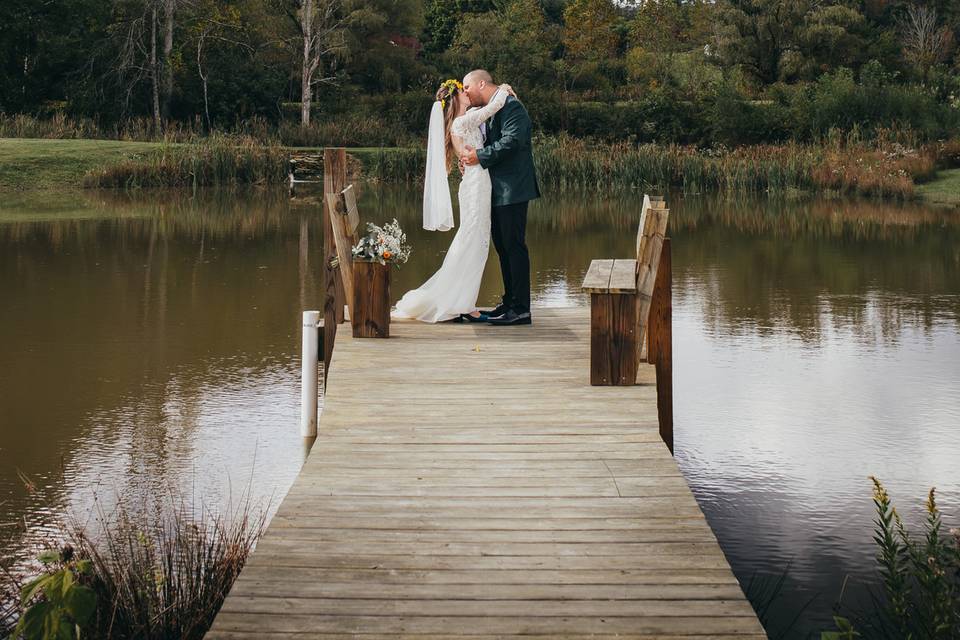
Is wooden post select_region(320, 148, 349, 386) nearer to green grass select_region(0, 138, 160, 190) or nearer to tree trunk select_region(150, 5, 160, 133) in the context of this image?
green grass select_region(0, 138, 160, 190)

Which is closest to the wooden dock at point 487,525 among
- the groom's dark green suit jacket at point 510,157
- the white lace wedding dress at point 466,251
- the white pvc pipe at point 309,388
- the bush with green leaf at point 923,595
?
the bush with green leaf at point 923,595

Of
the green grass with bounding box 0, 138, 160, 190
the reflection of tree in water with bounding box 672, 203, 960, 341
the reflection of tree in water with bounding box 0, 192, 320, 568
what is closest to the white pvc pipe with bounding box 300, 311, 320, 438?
the reflection of tree in water with bounding box 0, 192, 320, 568

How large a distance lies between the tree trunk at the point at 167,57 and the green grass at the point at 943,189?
2294 centimetres

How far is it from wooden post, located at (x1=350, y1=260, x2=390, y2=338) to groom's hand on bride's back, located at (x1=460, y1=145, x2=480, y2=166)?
3.64ft

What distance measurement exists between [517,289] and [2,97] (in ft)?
116

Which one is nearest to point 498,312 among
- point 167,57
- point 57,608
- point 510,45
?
point 57,608

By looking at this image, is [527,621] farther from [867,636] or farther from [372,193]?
[372,193]

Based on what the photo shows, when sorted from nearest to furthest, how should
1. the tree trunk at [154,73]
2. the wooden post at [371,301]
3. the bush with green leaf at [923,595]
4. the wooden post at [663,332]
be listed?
the bush with green leaf at [923,595] → the wooden post at [663,332] → the wooden post at [371,301] → the tree trunk at [154,73]

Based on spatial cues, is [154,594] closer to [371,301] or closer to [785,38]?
[371,301]

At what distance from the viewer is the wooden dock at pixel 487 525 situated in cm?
399

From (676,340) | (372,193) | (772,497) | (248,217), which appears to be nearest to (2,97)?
(372,193)

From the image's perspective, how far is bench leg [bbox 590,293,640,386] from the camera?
680 cm

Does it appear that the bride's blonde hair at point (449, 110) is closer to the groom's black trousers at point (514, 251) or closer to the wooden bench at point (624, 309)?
the groom's black trousers at point (514, 251)

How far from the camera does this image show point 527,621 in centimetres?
397
